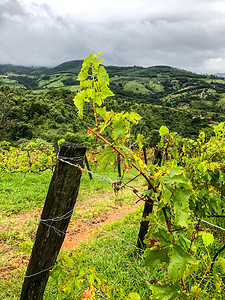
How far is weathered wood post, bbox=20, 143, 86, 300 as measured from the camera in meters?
1.45

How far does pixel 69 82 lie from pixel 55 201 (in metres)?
137

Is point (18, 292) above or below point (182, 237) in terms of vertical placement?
below

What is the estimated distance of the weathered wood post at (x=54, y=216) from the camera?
145 centimetres

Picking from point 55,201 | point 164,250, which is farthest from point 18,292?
point 164,250

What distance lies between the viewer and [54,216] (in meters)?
1.51

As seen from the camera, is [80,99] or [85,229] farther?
[85,229]

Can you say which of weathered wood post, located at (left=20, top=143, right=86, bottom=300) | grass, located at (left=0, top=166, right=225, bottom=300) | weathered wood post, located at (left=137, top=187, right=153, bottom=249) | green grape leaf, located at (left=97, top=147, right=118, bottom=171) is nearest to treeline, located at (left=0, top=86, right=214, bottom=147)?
grass, located at (left=0, top=166, right=225, bottom=300)

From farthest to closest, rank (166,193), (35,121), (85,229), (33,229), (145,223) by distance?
1. (35,121)
2. (85,229)
3. (33,229)
4. (145,223)
5. (166,193)

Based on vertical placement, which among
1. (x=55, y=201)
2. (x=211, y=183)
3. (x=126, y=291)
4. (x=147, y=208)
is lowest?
(x=126, y=291)

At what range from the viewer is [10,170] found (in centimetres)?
827

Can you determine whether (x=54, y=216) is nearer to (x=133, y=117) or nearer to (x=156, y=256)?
(x=156, y=256)

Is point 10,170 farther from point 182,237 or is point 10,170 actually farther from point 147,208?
point 182,237

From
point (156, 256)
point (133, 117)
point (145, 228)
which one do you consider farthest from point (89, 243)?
point (133, 117)

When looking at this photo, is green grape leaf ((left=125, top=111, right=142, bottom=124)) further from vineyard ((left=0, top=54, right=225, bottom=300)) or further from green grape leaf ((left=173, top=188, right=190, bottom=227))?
green grape leaf ((left=173, top=188, right=190, bottom=227))
